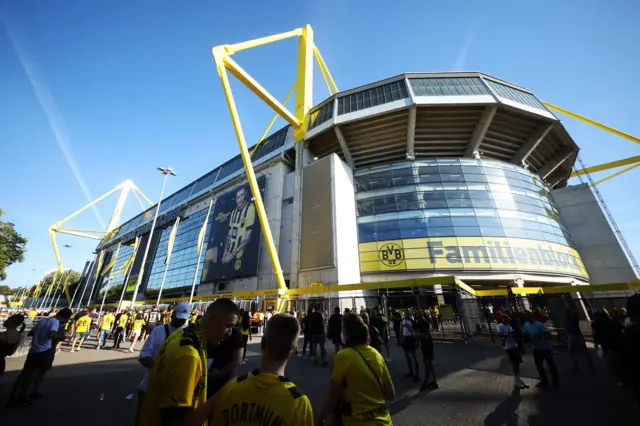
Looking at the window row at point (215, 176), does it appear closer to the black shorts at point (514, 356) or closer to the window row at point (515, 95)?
the window row at point (515, 95)

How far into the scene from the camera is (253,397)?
1.27 m

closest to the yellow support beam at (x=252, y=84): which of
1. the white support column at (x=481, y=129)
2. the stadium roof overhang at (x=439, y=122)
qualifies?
the stadium roof overhang at (x=439, y=122)

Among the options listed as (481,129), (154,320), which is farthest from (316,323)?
(481,129)

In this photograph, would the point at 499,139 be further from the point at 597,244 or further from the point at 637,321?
the point at 637,321

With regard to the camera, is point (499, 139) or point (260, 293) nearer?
point (260, 293)

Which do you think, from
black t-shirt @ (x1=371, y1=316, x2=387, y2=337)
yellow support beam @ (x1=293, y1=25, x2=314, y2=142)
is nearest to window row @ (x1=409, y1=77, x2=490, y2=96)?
yellow support beam @ (x1=293, y1=25, x2=314, y2=142)

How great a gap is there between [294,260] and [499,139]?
25.7 meters

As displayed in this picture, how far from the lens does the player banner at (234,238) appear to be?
92.5 ft

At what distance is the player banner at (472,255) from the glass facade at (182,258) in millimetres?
26323

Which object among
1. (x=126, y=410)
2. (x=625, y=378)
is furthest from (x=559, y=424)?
(x=126, y=410)

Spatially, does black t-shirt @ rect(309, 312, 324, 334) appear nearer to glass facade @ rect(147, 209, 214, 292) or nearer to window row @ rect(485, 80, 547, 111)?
window row @ rect(485, 80, 547, 111)

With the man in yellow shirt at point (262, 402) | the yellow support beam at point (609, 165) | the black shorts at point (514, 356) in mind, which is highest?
the yellow support beam at point (609, 165)

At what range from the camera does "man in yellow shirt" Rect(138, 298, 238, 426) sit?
1.54 m

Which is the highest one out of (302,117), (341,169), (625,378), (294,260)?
(302,117)
